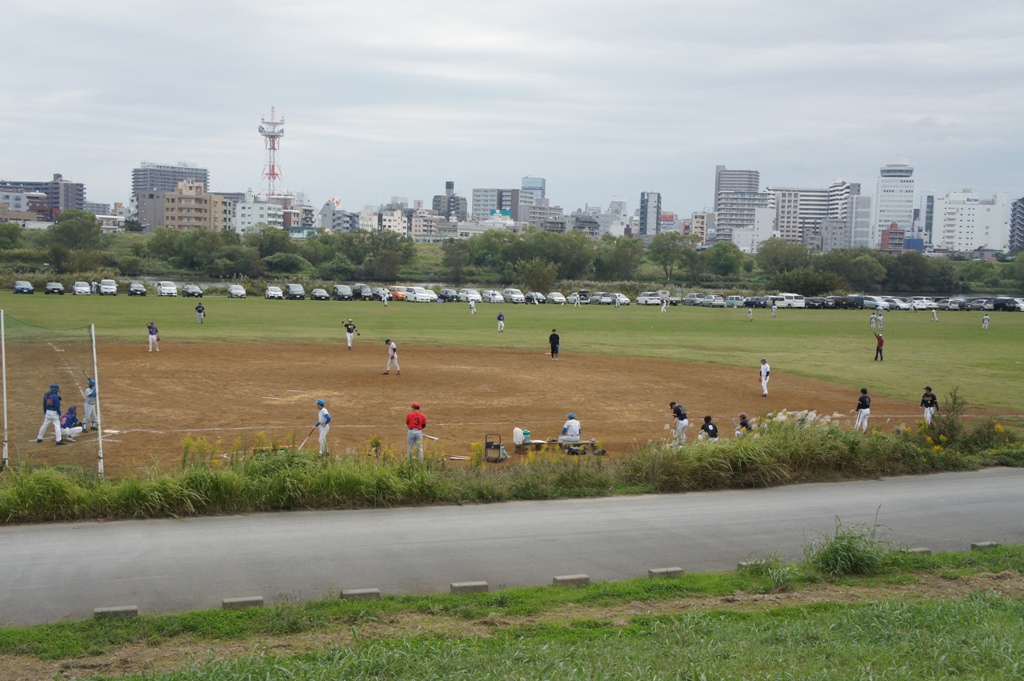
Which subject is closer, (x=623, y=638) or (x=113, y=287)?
(x=623, y=638)

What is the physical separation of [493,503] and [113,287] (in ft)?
256

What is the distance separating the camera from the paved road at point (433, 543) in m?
10.9

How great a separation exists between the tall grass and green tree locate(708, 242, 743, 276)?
12652cm

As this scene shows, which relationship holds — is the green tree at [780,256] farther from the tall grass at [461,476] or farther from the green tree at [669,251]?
the tall grass at [461,476]

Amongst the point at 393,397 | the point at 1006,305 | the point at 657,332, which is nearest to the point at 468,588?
the point at 393,397

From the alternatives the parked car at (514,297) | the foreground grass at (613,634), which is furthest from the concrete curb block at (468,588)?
the parked car at (514,297)

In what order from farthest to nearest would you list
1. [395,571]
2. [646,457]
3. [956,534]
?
[646,457] < [956,534] < [395,571]

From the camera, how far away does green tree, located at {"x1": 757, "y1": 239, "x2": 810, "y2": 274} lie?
143 meters

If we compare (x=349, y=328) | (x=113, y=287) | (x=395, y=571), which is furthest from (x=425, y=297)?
(x=395, y=571)

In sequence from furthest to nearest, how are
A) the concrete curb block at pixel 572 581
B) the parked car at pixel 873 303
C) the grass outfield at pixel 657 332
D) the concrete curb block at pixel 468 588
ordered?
the parked car at pixel 873 303 < the grass outfield at pixel 657 332 < the concrete curb block at pixel 572 581 < the concrete curb block at pixel 468 588

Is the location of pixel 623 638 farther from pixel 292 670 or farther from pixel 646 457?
pixel 646 457

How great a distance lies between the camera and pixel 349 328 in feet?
140

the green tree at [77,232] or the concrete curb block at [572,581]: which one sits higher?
the green tree at [77,232]

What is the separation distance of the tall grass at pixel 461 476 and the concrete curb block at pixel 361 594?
4.45 meters
